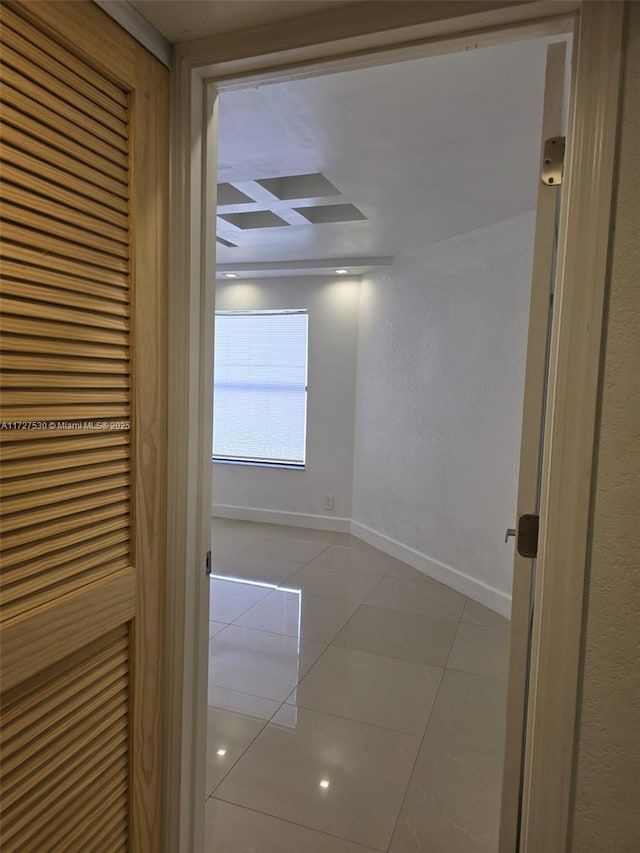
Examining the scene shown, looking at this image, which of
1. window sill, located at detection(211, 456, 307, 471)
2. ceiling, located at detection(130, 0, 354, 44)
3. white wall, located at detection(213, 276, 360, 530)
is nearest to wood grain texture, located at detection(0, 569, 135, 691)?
ceiling, located at detection(130, 0, 354, 44)

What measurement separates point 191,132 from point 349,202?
6.63 feet

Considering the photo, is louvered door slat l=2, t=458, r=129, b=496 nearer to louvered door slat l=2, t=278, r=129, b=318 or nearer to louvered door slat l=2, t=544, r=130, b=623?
louvered door slat l=2, t=544, r=130, b=623

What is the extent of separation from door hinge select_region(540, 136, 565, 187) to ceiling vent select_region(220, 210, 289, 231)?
2657mm

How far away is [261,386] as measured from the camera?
5.63m

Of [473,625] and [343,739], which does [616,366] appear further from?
[473,625]

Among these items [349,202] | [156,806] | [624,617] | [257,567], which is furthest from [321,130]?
[257,567]

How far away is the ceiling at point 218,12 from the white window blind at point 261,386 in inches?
164

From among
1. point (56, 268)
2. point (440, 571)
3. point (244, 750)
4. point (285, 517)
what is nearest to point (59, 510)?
point (56, 268)

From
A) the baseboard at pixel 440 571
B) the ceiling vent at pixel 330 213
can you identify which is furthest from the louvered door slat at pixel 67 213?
the baseboard at pixel 440 571

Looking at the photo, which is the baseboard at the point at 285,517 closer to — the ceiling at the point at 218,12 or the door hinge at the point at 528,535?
the door hinge at the point at 528,535

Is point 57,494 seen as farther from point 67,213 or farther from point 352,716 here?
point 352,716

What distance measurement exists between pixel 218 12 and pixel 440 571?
3.69 metres

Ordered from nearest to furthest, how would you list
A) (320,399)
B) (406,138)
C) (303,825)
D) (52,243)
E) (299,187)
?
(52,243) → (303,825) → (406,138) → (299,187) → (320,399)

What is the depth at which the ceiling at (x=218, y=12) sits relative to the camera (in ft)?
3.59
